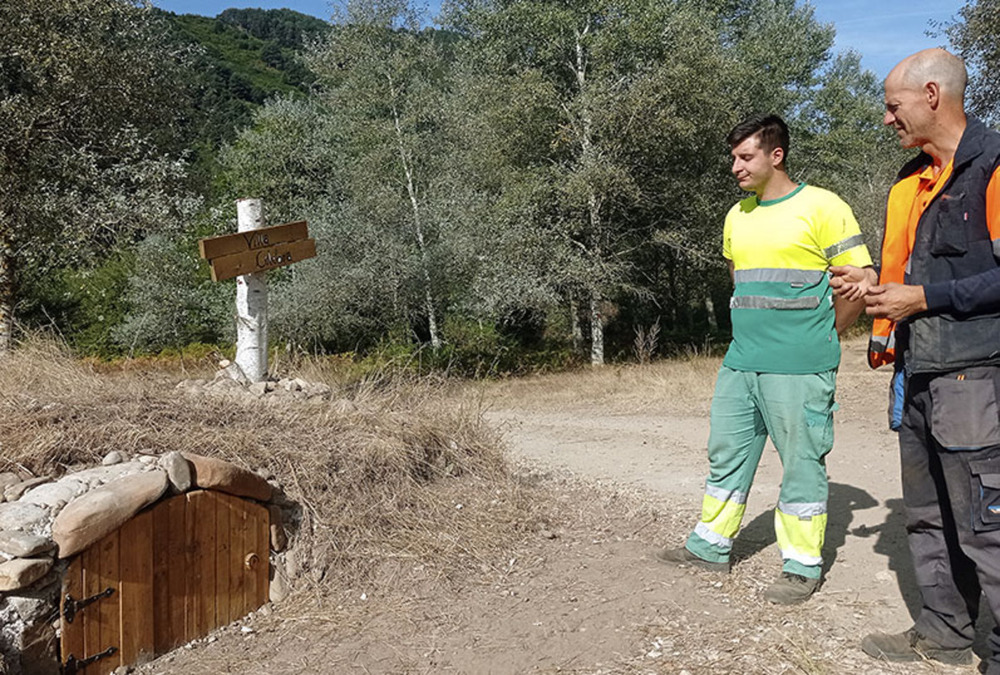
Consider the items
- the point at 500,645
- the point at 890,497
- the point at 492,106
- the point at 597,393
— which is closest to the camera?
the point at 500,645

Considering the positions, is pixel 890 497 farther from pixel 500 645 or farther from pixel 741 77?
pixel 741 77

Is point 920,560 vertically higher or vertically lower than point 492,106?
lower

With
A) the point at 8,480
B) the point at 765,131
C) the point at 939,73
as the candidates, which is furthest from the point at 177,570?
the point at 939,73

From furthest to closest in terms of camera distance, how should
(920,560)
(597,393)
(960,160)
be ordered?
1. (597,393)
2. (920,560)
3. (960,160)

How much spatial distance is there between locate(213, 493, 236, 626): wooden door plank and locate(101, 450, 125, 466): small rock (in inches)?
19.7

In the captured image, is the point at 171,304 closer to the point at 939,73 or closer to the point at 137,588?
the point at 137,588

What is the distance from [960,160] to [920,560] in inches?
59.4

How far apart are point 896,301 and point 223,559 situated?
306cm

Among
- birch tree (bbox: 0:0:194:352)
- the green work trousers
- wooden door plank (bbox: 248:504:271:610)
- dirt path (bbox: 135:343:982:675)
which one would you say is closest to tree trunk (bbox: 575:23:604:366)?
birch tree (bbox: 0:0:194:352)

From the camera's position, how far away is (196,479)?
3496mm

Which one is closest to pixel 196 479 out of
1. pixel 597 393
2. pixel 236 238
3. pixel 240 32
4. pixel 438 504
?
pixel 438 504

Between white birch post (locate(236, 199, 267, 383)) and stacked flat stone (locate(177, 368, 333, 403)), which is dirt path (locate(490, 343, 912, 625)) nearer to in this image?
stacked flat stone (locate(177, 368, 333, 403))

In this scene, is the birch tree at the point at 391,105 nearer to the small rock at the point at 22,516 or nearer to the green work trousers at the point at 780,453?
the green work trousers at the point at 780,453

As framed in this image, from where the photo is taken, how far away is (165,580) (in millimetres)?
3359
